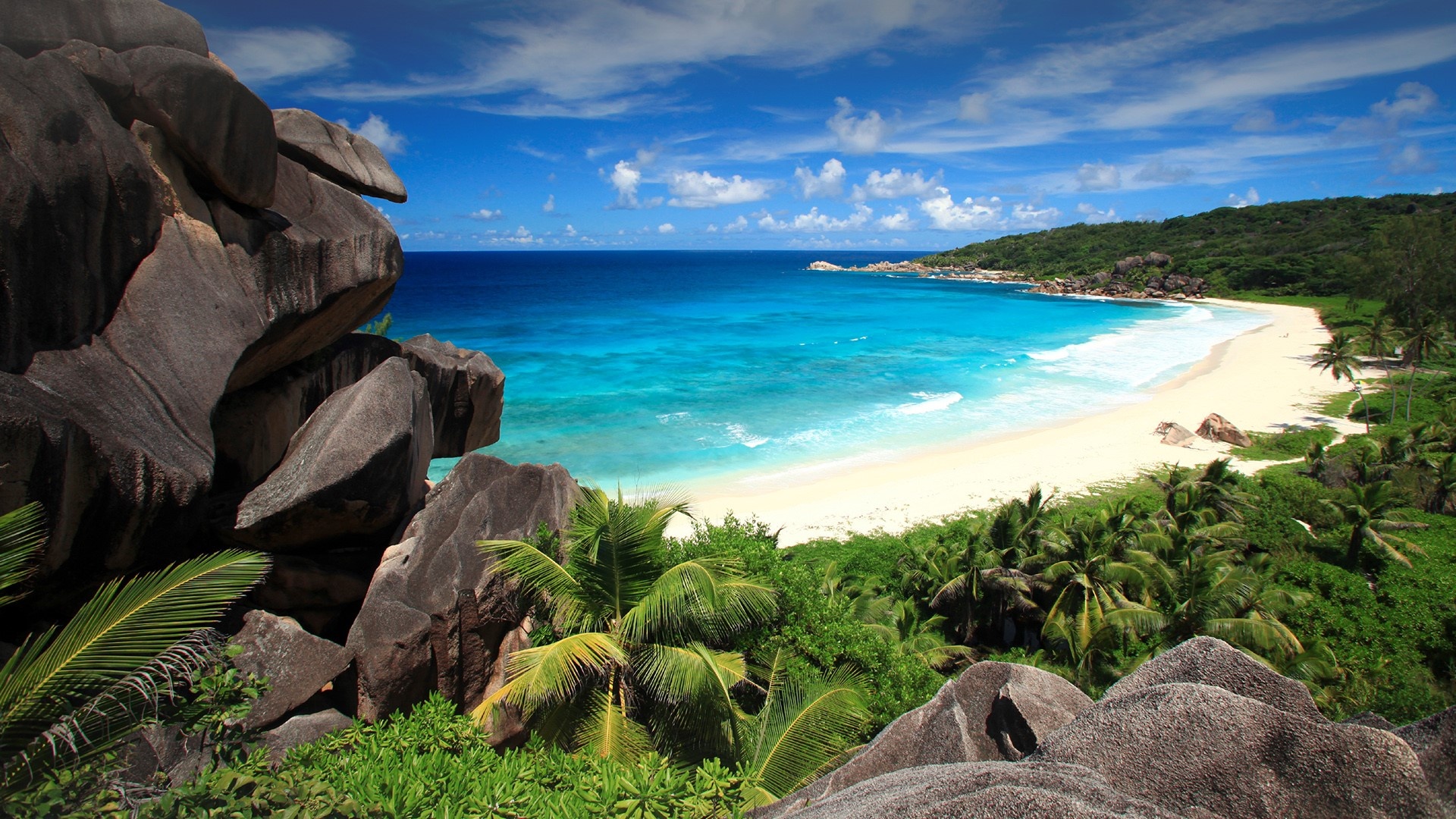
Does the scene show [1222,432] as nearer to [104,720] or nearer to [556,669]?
[556,669]

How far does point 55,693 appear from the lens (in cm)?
393

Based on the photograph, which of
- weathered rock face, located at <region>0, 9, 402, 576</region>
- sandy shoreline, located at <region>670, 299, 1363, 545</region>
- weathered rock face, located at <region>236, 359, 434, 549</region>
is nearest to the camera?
weathered rock face, located at <region>0, 9, 402, 576</region>

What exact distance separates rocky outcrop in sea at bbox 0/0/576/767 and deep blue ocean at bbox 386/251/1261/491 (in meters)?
16.5

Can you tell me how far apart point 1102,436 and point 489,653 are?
29.9 m

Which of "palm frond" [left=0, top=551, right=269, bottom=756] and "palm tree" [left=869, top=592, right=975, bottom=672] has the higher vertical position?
"palm frond" [left=0, top=551, right=269, bottom=756]

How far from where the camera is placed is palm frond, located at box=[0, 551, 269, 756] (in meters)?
3.80

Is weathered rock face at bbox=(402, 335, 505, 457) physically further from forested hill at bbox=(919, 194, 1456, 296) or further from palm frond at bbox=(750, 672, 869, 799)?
forested hill at bbox=(919, 194, 1456, 296)

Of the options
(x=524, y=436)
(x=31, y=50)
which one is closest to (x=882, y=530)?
(x=524, y=436)

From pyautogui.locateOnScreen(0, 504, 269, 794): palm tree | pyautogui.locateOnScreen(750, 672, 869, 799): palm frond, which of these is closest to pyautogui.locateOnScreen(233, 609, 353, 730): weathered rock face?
pyautogui.locateOnScreen(0, 504, 269, 794): palm tree

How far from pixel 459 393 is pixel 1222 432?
3135 cm

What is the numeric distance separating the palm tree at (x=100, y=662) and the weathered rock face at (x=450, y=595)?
4316 mm

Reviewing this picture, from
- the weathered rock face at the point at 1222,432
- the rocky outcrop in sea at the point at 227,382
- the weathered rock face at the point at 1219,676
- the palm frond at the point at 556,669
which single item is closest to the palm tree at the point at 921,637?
the palm frond at the point at 556,669

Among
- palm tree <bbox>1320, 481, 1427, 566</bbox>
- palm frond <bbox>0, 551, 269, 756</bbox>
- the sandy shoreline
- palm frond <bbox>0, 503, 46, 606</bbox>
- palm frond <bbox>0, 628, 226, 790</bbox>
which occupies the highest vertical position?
palm frond <bbox>0, 503, 46, 606</bbox>

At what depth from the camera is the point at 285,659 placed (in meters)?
8.65
